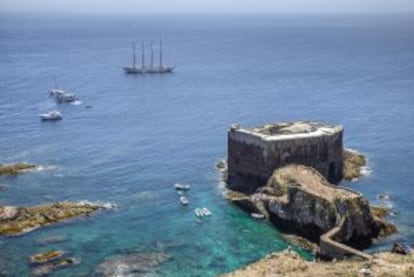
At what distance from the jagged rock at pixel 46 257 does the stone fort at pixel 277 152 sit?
3263 cm

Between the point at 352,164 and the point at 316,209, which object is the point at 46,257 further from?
the point at 352,164

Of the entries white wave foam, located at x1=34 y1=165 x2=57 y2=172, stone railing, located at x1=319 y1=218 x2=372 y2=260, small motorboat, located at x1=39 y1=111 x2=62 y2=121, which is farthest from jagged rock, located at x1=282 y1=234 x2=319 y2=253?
small motorboat, located at x1=39 y1=111 x2=62 y2=121

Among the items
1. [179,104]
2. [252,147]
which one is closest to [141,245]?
[252,147]

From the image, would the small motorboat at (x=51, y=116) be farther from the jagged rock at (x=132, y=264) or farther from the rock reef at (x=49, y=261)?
the jagged rock at (x=132, y=264)

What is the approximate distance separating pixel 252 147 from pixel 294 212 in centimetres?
1667

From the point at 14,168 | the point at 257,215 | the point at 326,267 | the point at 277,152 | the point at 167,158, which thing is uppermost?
the point at 277,152

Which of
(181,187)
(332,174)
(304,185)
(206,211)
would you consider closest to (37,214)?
(206,211)

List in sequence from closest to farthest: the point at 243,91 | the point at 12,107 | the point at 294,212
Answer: the point at 294,212
the point at 12,107
the point at 243,91

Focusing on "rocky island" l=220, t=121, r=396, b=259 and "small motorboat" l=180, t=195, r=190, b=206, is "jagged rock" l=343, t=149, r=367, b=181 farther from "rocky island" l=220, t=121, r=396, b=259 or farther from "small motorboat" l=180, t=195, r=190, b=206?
"small motorboat" l=180, t=195, r=190, b=206

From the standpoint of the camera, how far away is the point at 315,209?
8525 cm

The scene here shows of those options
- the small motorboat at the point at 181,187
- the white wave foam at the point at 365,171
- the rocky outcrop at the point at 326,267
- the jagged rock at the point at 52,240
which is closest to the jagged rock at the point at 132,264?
the jagged rock at the point at 52,240

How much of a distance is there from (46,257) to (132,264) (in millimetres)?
9841

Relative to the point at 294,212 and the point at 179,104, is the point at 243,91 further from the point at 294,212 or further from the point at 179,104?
the point at 294,212

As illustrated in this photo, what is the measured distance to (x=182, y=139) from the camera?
133500 mm
